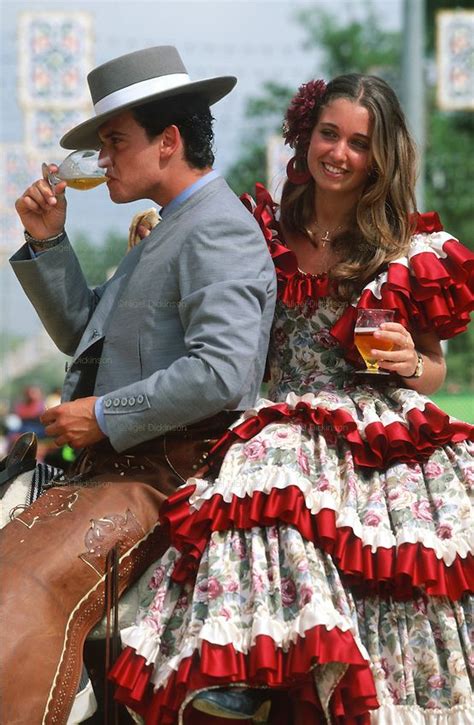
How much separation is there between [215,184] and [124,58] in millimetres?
480

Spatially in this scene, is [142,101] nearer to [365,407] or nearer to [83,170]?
[83,170]

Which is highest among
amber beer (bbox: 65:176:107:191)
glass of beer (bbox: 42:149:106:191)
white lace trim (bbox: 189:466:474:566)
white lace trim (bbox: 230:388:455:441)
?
glass of beer (bbox: 42:149:106:191)

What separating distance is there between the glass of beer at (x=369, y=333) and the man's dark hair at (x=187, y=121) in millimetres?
706

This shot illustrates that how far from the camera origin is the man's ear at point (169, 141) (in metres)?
3.62

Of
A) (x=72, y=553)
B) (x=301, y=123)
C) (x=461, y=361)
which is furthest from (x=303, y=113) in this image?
(x=461, y=361)

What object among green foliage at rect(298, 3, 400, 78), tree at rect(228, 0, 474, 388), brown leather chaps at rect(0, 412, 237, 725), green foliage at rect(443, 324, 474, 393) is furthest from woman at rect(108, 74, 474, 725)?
green foliage at rect(298, 3, 400, 78)

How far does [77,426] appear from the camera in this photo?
11.3ft

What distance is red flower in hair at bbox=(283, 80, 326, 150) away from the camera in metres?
4.10

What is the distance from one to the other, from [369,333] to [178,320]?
560 mm

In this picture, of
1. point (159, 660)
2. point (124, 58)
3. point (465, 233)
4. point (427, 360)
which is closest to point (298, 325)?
point (427, 360)

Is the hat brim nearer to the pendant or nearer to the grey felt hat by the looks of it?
the grey felt hat

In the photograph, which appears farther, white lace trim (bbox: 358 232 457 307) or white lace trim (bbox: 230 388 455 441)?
white lace trim (bbox: 358 232 457 307)

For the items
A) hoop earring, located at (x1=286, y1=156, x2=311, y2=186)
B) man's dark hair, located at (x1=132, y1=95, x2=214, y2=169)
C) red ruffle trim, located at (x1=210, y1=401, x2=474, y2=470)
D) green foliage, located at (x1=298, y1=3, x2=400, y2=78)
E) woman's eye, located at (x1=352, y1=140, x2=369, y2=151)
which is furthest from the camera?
green foliage, located at (x1=298, y1=3, x2=400, y2=78)

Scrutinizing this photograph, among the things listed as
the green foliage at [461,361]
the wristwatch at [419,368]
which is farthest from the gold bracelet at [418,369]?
→ the green foliage at [461,361]
